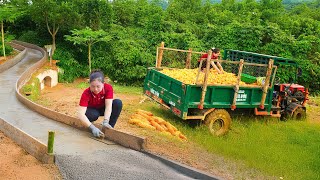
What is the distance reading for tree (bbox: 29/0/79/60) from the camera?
95.0 ft

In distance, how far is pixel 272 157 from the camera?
364 inches

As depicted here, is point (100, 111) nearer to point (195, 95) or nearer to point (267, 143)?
point (195, 95)

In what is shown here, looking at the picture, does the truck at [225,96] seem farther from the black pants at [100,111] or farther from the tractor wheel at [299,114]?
the black pants at [100,111]

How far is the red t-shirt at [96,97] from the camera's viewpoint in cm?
737

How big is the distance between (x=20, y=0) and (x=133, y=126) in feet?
83.6

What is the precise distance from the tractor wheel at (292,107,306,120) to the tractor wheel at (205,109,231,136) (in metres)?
3.00

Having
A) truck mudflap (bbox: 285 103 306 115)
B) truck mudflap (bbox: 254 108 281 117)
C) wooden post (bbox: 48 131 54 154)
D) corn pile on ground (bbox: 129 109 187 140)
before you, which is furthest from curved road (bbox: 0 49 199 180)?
truck mudflap (bbox: 285 103 306 115)

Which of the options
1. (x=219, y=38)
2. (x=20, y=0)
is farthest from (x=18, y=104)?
(x=20, y=0)

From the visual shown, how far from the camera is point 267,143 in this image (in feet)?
35.9

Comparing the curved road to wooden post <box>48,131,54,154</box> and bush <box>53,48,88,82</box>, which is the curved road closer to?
wooden post <box>48,131,54,154</box>

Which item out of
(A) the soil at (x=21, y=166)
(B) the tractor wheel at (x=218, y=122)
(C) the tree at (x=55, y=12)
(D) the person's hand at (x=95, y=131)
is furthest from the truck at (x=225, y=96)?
(C) the tree at (x=55, y=12)

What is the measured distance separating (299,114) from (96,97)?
8.67m

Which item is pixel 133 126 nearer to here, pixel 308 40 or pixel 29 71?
pixel 29 71

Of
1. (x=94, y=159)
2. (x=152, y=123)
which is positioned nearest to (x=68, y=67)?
(x=152, y=123)
